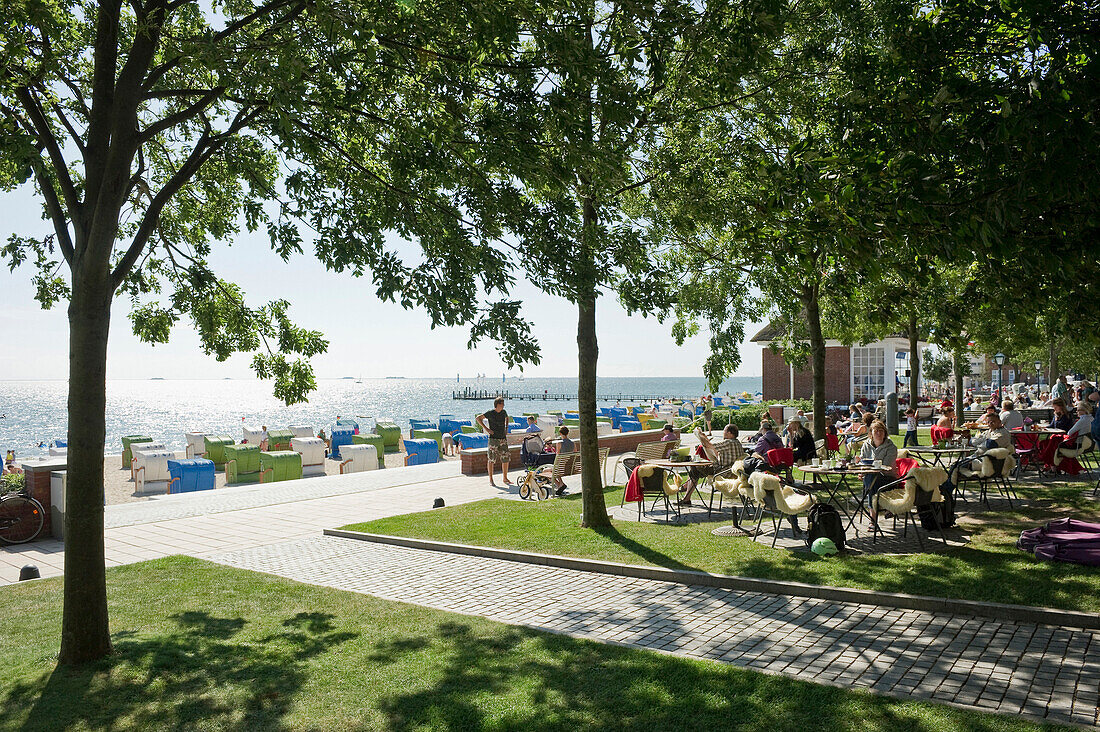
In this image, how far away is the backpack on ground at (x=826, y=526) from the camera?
31.1 feet

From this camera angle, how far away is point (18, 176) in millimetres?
7391

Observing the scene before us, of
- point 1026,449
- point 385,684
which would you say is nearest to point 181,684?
point 385,684

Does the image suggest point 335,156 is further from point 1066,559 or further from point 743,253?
point 1066,559

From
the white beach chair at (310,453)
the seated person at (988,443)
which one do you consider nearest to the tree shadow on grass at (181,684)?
the seated person at (988,443)

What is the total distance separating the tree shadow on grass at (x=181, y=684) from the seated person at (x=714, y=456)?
25.5ft

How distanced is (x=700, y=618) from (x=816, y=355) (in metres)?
10.4

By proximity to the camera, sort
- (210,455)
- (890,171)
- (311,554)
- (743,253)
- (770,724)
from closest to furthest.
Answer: (770,724)
(890,171)
(743,253)
(311,554)
(210,455)

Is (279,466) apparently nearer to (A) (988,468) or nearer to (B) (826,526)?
(B) (826,526)

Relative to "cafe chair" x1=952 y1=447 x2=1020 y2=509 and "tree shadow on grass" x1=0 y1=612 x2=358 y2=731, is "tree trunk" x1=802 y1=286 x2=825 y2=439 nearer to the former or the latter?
"cafe chair" x1=952 y1=447 x2=1020 y2=509

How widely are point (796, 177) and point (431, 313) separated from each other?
3300mm

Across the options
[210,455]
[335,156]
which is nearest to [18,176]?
[335,156]

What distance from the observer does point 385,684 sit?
226 inches

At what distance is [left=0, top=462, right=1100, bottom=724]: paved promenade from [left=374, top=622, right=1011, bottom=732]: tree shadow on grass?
37 centimetres

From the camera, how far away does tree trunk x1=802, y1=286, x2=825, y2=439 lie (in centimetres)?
1596
